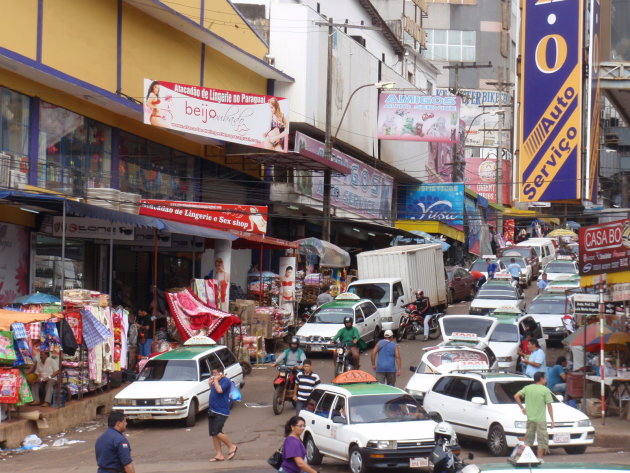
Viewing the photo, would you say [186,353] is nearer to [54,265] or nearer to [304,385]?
[304,385]

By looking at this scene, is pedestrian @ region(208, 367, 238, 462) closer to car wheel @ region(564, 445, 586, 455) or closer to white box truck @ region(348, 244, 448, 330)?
car wheel @ region(564, 445, 586, 455)

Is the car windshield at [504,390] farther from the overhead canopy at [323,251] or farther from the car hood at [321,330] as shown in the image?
the overhead canopy at [323,251]

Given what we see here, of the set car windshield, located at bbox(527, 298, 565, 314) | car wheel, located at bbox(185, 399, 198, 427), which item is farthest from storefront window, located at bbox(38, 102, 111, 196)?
car windshield, located at bbox(527, 298, 565, 314)

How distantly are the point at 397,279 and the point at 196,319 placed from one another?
33.2 feet

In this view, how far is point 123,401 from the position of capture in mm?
20594

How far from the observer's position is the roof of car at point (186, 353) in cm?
2180

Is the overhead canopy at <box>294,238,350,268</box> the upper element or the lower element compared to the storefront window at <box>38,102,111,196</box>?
lower

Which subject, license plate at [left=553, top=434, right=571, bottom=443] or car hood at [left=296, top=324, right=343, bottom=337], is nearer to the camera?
license plate at [left=553, top=434, right=571, bottom=443]

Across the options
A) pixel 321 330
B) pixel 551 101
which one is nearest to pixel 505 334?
pixel 321 330

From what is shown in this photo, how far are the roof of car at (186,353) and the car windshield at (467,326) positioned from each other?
7.56 meters

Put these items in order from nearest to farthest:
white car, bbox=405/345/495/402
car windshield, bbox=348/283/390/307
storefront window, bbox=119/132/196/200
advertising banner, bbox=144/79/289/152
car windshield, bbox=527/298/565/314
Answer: white car, bbox=405/345/495/402
advertising banner, bbox=144/79/289/152
storefront window, bbox=119/132/196/200
car windshield, bbox=527/298/565/314
car windshield, bbox=348/283/390/307

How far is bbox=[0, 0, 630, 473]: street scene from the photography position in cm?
1727

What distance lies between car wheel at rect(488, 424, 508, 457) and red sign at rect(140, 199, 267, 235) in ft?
43.9

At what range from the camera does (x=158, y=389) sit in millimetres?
20766
